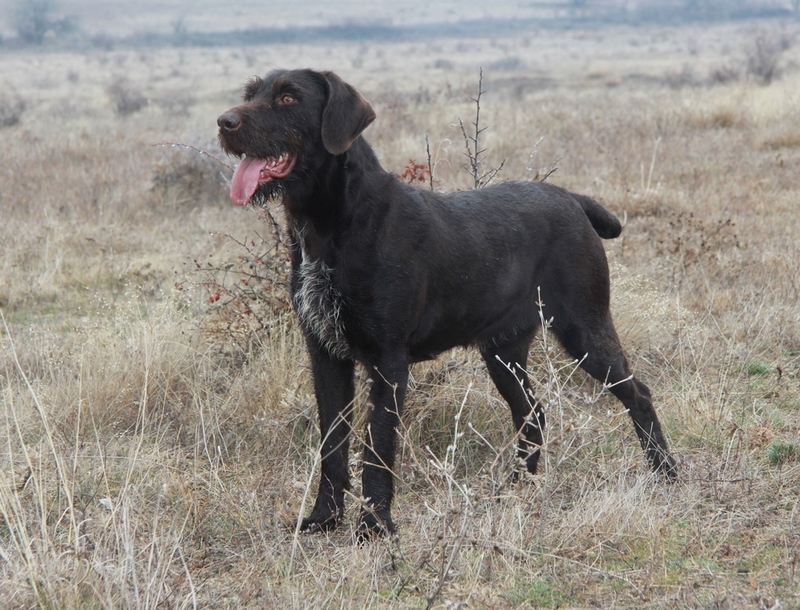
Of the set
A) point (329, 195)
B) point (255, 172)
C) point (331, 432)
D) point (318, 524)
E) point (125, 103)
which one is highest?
point (255, 172)

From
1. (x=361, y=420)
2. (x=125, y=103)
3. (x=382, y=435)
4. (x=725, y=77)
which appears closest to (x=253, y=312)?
(x=361, y=420)

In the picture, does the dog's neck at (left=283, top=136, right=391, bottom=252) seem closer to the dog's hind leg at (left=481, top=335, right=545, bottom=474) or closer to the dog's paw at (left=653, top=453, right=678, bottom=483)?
the dog's hind leg at (left=481, top=335, right=545, bottom=474)

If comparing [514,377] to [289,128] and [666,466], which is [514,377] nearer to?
[666,466]

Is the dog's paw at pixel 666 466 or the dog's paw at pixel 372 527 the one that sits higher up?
the dog's paw at pixel 372 527

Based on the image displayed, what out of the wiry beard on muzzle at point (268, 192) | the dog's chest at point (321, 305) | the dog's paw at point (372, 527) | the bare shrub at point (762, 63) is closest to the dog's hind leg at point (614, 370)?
the dog's chest at point (321, 305)

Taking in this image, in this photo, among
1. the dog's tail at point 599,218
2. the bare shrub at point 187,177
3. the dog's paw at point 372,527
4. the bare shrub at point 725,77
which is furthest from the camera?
the bare shrub at point 725,77

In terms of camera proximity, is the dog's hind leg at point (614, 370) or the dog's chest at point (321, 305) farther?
the dog's hind leg at point (614, 370)

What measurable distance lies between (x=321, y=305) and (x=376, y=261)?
0.95 feet

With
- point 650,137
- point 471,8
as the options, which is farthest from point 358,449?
point 471,8

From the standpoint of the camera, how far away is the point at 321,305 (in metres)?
4.03

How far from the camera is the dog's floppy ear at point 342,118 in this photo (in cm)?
391

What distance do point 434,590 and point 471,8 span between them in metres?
139

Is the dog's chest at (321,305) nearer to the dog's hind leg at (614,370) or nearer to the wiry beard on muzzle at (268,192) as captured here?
the wiry beard on muzzle at (268,192)

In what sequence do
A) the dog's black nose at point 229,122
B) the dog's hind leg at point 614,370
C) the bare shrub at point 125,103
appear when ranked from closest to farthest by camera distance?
the dog's black nose at point 229,122
the dog's hind leg at point 614,370
the bare shrub at point 125,103
